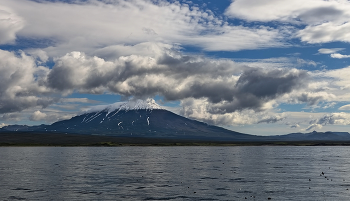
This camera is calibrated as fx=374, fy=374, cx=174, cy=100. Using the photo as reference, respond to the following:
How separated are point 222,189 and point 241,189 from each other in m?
2.95

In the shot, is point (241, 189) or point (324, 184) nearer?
point (241, 189)

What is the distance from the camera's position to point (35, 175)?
77.4 m

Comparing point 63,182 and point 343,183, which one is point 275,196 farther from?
point 63,182

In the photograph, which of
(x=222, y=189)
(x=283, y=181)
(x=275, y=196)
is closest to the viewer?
(x=275, y=196)

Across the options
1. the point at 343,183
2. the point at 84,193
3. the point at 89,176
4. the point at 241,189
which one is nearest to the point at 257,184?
the point at 241,189

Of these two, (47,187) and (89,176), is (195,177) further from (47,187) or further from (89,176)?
(47,187)

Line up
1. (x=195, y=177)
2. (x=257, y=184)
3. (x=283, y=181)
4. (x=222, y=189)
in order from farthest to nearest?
(x=195, y=177) < (x=283, y=181) < (x=257, y=184) < (x=222, y=189)

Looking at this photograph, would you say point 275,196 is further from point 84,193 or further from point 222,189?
point 84,193

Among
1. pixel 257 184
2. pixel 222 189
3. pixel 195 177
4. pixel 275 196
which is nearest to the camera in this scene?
pixel 275 196

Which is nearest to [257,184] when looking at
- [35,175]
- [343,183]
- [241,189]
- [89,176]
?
[241,189]

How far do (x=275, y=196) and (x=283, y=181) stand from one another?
17.0m

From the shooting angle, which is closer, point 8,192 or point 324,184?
point 8,192

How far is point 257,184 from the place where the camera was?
2502 inches

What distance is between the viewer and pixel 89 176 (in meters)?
75.2
